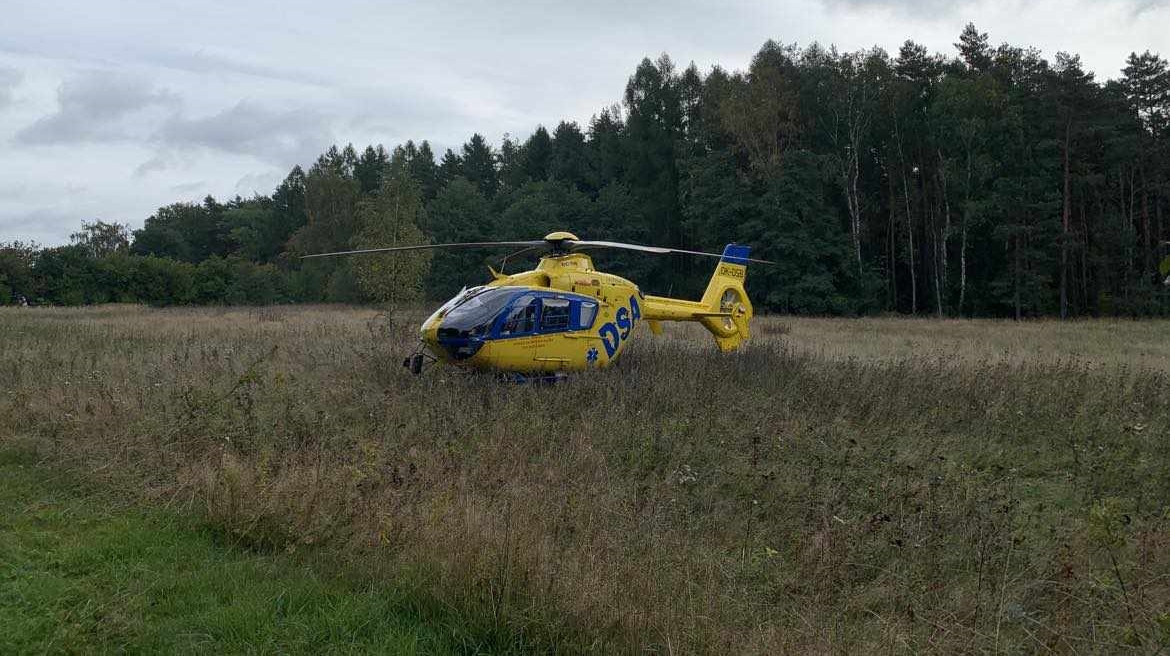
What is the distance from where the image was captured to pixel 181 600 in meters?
4.24

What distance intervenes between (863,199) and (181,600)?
148 feet

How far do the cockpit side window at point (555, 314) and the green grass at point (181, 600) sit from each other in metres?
6.16

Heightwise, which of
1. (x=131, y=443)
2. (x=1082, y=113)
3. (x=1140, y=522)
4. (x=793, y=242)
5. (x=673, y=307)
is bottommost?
(x=1140, y=522)

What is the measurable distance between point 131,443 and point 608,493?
4746 millimetres

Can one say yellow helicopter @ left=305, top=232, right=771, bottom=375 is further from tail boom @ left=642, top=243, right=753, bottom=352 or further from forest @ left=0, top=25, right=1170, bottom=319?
forest @ left=0, top=25, right=1170, bottom=319

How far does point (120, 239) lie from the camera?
89.0 m

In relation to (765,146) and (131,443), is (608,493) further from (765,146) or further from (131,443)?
(765,146)

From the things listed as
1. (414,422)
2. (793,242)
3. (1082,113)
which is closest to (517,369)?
(414,422)

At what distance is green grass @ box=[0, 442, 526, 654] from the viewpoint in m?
3.83

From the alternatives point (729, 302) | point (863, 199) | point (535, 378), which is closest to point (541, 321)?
point (535, 378)

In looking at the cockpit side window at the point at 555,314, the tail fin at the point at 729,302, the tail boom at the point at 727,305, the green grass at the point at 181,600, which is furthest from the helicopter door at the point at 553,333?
the green grass at the point at 181,600

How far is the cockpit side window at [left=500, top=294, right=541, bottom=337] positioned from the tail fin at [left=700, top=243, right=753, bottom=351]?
16.5 feet

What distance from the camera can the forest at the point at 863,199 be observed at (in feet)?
122

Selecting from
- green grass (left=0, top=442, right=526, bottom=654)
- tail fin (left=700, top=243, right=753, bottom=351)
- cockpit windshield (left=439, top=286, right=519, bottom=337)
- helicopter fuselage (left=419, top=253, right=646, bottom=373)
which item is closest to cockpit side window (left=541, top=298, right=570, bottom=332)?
helicopter fuselage (left=419, top=253, right=646, bottom=373)
